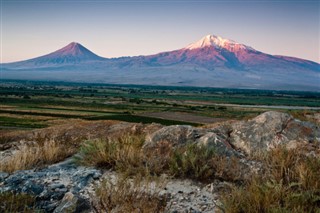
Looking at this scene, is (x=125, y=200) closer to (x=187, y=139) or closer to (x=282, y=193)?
(x=282, y=193)

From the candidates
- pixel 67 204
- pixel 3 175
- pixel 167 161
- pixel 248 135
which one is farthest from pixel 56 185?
pixel 248 135

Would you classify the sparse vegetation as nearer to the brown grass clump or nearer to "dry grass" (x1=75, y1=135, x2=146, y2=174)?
"dry grass" (x1=75, y1=135, x2=146, y2=174)

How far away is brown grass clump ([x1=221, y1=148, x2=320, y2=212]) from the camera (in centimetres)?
549

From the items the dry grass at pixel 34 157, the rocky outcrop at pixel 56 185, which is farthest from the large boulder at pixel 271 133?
the dry grass at pixel 34 157

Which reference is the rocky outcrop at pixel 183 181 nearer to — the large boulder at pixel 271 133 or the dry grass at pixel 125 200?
the large boulder at pixel 271 133

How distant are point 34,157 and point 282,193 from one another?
6.03 metres

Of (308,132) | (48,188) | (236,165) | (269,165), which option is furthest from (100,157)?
(308,132)

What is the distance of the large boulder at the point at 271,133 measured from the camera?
33.0 ft

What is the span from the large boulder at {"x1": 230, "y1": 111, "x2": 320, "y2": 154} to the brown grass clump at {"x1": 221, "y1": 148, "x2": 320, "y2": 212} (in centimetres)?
282

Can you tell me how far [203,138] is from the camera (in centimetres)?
918

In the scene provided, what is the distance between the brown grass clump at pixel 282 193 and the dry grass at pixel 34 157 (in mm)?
4997

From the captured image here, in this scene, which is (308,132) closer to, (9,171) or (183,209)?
(183,209)

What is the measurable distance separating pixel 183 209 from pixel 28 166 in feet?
14.4

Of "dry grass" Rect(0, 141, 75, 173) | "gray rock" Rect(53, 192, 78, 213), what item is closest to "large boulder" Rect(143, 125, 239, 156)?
"dry grass" Rect(0, 141, 75, 173)
